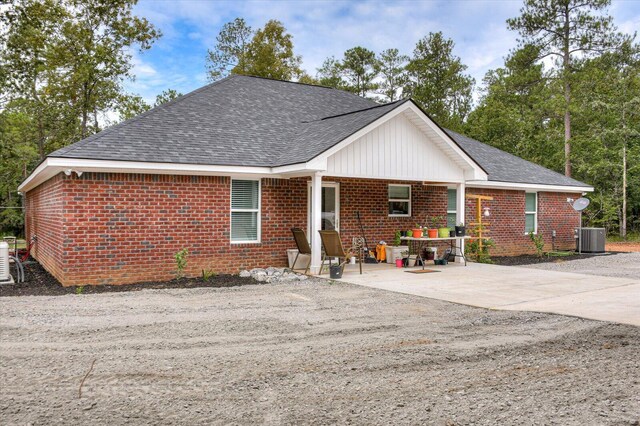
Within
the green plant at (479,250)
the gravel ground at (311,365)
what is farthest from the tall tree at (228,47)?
the gravel ground at (311,365)

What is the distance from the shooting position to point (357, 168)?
37.6ft

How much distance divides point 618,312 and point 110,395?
656 cm

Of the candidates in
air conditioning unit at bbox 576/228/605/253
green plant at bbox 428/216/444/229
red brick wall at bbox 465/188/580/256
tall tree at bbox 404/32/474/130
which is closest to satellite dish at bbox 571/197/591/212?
red brick wall at bbox 465/188/580/256

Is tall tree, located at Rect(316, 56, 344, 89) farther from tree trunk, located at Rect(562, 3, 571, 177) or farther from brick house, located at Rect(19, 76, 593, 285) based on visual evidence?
brick house, located at Rect(19, 76, 593, 285)

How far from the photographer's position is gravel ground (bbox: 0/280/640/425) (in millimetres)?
3684

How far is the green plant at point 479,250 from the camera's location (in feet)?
48.4

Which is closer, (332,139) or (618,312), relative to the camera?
(618,312)

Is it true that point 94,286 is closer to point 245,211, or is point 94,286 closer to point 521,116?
point 245,211

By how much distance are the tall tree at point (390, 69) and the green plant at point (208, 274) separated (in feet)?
99.0

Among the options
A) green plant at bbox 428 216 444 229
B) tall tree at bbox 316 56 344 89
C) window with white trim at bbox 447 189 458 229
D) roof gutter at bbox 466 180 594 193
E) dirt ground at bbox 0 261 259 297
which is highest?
tall tree at bbox 316 56 344 89

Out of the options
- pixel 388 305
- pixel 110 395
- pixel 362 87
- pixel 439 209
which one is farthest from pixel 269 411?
pixel 362 87

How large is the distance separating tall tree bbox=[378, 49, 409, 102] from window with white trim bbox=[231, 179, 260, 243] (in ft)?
94.8

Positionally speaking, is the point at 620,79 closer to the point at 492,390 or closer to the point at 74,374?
the point at 492,390

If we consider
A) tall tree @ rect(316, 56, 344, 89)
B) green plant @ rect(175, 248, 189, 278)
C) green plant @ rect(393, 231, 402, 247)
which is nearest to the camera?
green plant @ rect(175, 248, 189, 278)
